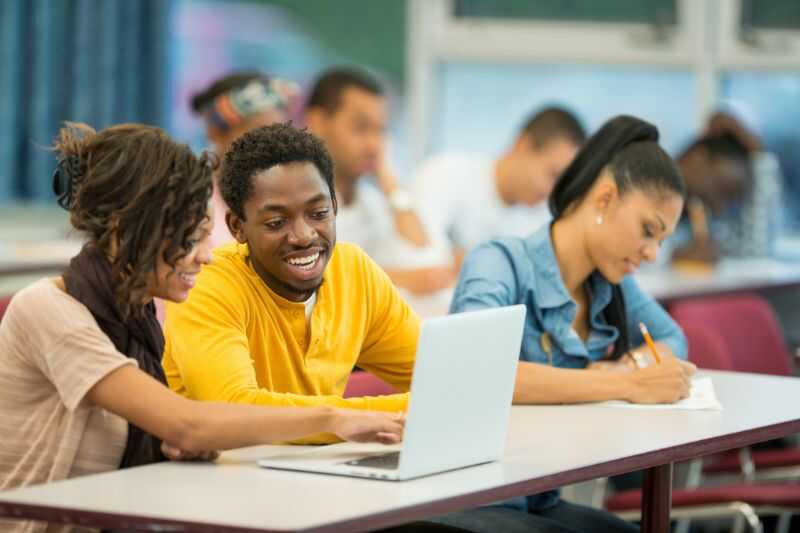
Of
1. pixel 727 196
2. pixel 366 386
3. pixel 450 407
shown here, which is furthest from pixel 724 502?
pixel 727 196

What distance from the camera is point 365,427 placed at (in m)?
2.17

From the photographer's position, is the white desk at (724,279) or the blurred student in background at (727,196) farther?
the blurred student in background at (727,196)

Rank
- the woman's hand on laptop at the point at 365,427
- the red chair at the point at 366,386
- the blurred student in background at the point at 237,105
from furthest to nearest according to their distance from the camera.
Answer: the blurred student in background at the point at 237,105
the red chair at the point at 366,386
the woman's hand on laptop at the point at 365,427

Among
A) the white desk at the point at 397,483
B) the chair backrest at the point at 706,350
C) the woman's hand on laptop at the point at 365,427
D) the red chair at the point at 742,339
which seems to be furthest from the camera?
the red chair at the point at 742,339

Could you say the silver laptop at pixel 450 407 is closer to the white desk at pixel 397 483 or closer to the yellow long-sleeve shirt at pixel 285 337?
the white desk at pixel 397 483

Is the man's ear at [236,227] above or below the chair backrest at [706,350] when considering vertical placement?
above

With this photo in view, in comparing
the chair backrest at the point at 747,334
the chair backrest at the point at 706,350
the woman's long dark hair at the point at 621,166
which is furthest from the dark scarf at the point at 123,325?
the chair backrest at the point at 747,334

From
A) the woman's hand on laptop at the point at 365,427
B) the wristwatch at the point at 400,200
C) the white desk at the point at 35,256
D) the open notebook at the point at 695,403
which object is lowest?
the white desk at the point at 35,256

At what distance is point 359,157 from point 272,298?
2.49 metres

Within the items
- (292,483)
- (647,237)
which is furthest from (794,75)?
(292,483)

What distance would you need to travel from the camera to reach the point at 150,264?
2.21 m

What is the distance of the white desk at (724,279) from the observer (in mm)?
5188

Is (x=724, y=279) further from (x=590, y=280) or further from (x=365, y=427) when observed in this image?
(x=365, y=427)

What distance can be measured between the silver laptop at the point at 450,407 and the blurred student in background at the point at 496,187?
3.07 m
